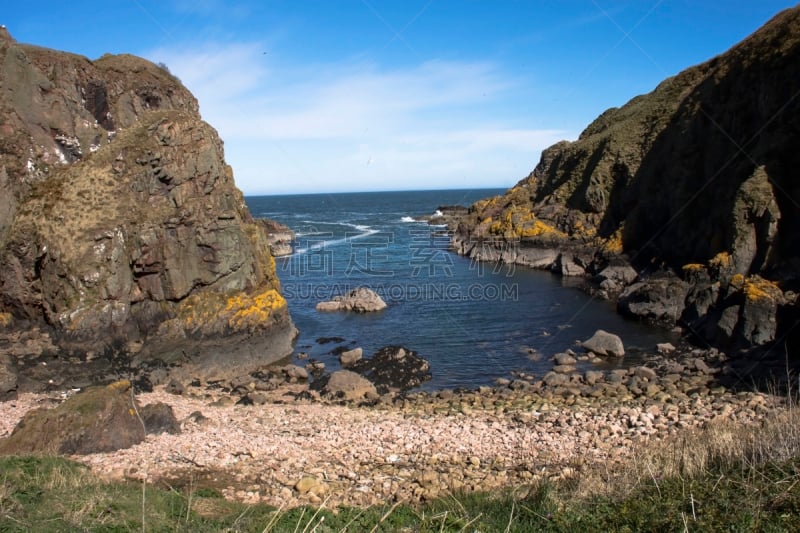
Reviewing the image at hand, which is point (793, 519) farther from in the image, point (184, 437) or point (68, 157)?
point (68, 157)

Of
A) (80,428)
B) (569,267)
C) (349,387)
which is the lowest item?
(349,387)

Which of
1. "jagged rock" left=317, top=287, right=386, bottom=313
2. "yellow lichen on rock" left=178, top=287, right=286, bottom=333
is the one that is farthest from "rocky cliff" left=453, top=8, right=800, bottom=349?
"yellow lichen on rock" left=178, top=287, right=286, bottom=333

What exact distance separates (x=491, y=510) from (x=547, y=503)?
1.04 m

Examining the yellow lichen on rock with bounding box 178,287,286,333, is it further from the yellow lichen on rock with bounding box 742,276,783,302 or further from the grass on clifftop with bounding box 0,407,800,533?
the yellow lichen on rock with bounding box 742,276,783,302

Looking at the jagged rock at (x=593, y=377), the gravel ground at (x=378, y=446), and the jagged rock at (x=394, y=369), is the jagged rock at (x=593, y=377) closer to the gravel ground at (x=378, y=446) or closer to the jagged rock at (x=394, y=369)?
the gravel ground at (x=378, y=446)

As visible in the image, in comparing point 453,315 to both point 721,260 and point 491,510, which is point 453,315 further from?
point 491,510

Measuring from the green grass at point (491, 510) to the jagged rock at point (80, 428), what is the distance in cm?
418

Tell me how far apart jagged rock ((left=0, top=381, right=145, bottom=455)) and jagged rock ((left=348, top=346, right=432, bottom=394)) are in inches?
470

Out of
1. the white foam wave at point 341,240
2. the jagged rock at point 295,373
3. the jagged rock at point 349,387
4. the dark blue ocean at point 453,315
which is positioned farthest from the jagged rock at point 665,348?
the white foam wave at point 341,240

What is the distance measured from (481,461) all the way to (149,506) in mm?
9227

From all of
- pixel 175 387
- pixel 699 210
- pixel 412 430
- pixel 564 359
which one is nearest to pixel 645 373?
pixel 564 359

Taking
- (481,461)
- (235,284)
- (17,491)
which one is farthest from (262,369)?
(17,491)

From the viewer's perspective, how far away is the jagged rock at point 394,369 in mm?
26594

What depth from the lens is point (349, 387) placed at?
82.4 ft
